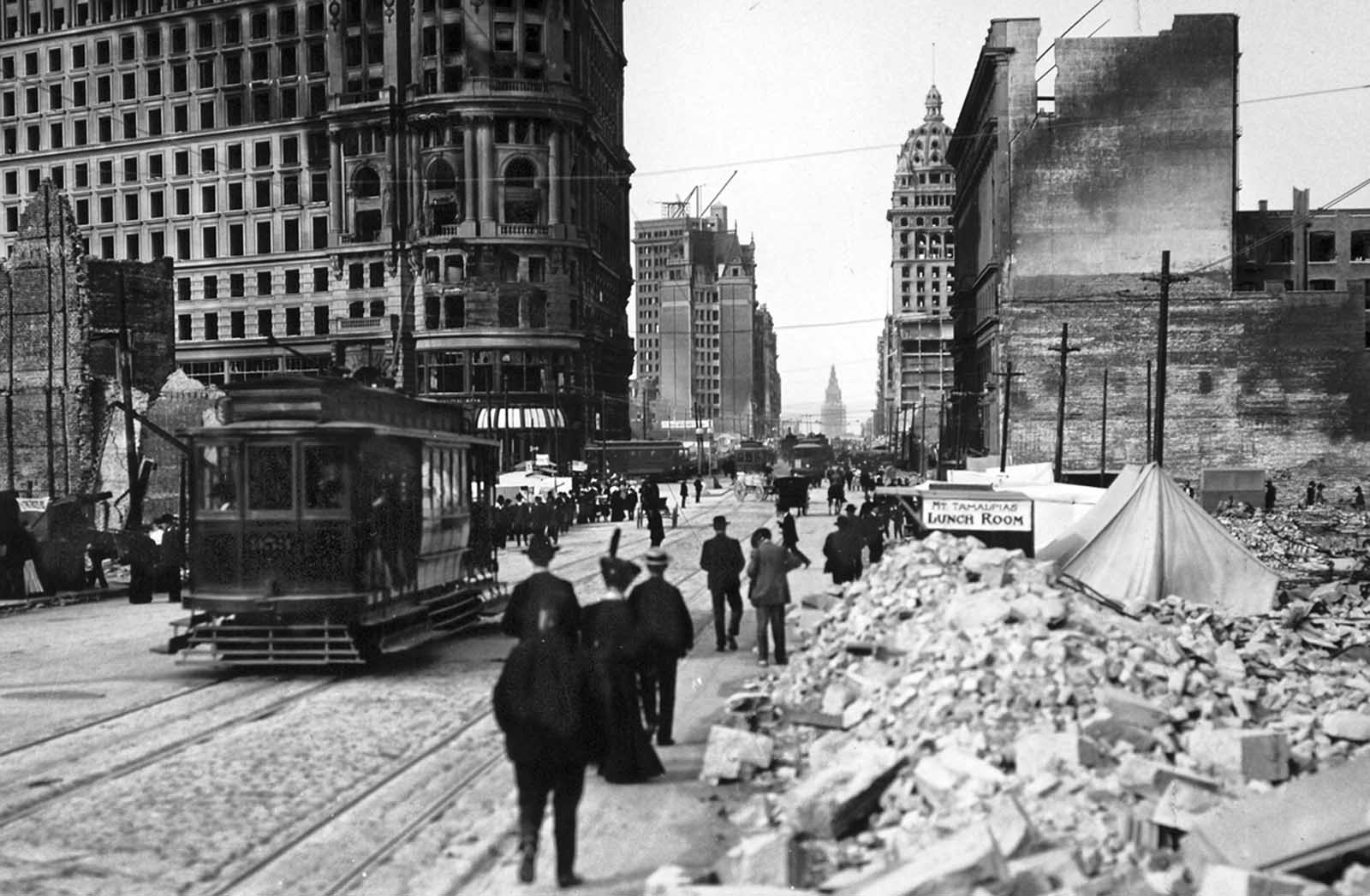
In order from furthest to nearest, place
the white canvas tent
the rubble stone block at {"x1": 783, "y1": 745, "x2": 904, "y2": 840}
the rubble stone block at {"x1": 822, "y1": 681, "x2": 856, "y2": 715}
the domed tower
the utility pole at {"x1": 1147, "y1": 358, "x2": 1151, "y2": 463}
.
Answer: the domed tower < the utility pole at {"x1": 1147, "y1": 358, "x2": 1151, "y2": 463} < the white canvas tent < the rubble stone block at {"x1": 822, "y1": 681, "x2": 856, "y2": 715} < the rubble stone block at {"x1": 783, "y1": 745, "x2": 904, "y2": 840}

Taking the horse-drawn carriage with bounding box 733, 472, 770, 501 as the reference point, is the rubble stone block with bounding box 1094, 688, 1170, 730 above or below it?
above

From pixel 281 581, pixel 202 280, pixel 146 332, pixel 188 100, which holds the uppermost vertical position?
pixel 188 100

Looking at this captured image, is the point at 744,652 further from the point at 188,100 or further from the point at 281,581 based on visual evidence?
the point at 188,100

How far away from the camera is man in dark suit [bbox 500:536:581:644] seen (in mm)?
8734

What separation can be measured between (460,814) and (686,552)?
24943 mm

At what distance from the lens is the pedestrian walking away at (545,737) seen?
7.32 m

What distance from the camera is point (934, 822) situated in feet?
25.1

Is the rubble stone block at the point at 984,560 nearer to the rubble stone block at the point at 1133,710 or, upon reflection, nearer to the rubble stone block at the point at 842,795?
the rubble stone block at the point at 1133,710

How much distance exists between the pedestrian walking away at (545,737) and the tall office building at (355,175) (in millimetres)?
63795

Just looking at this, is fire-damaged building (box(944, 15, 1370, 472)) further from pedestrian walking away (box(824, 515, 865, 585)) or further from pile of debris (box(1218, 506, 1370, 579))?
pedestrian walking away (box(824, 515, 865, 585))

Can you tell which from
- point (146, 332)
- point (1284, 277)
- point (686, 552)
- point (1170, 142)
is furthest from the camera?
point (1284, 277)

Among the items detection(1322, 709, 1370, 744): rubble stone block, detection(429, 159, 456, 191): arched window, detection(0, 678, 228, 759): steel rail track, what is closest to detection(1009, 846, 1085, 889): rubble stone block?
detection(1322, 709, 1370, 744): rubble stone block

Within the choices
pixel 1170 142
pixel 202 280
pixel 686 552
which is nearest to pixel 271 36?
pixel 202 280

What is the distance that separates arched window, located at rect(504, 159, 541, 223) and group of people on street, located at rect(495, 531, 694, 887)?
217 ft
